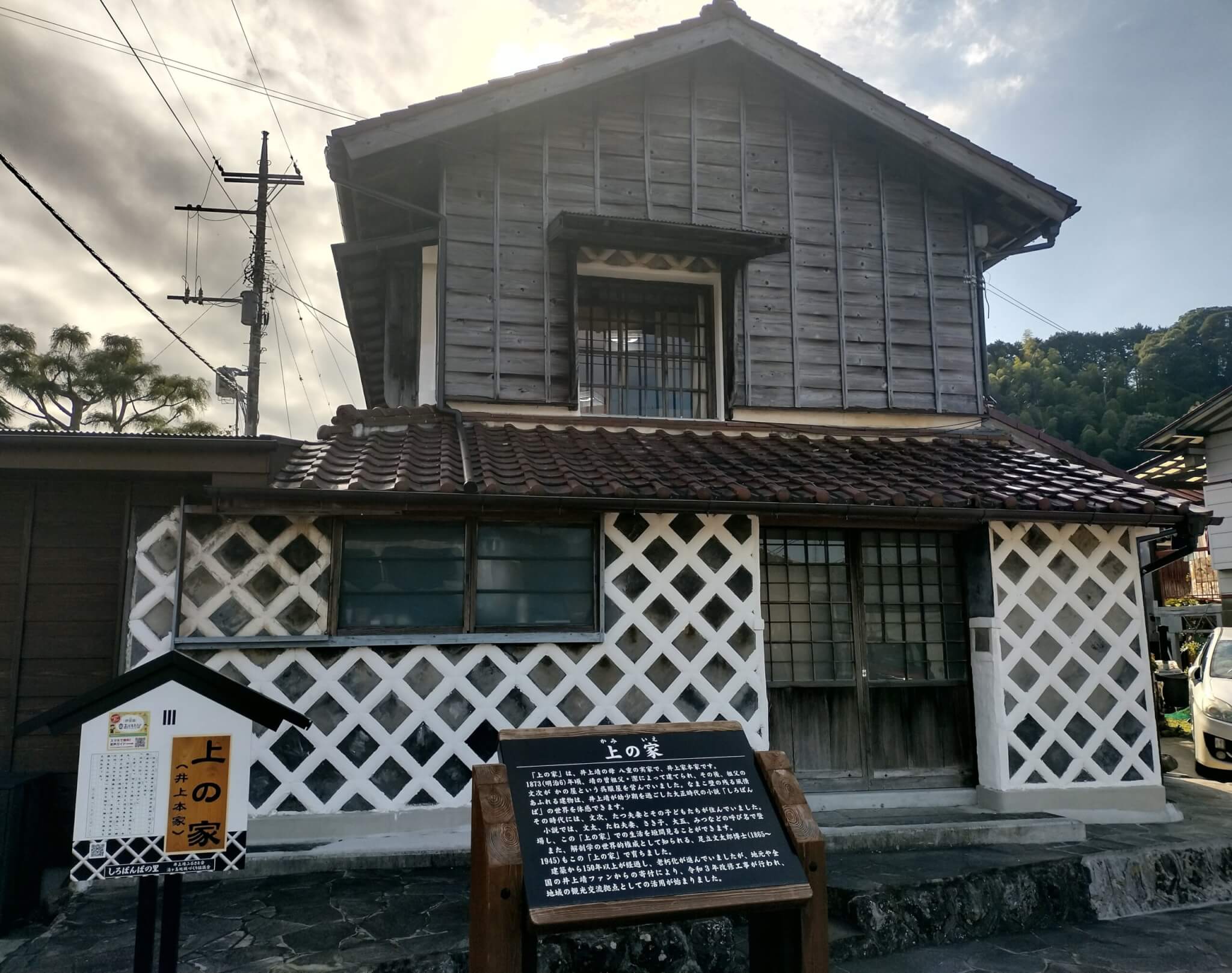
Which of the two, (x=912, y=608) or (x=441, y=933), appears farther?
(x=912, y=608)

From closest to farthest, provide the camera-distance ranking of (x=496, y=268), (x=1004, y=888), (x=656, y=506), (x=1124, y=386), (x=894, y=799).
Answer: (x=1004, y=888) → (x=656, y=506) → (x=894, y=799) → (x=496, y=268) → (x=1124, y=386)

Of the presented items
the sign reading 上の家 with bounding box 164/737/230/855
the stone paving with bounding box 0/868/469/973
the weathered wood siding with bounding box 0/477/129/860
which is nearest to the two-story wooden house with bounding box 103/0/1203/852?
the weathered wood siding with bounding box 0/477/129/860

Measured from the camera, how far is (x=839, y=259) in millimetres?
9445

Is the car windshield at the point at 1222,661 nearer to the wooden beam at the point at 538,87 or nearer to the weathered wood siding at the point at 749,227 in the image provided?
the weathered wood siding at the point at 749,227

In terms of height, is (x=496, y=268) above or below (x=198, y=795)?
above

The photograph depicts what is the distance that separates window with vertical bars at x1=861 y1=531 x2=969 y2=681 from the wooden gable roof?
4.28 meters

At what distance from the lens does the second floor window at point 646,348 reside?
9.07 meters

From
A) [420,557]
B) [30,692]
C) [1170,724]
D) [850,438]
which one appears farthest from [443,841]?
[1170,724]

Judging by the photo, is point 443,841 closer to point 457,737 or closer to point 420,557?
point 457,737

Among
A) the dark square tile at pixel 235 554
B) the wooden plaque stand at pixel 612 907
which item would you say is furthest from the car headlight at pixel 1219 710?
the dark square tile at pixel 235 554

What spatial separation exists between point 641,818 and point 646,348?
6.29 m

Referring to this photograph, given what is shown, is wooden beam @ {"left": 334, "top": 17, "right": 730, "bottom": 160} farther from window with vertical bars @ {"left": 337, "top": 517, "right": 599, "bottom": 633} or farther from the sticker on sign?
the sticker on sign

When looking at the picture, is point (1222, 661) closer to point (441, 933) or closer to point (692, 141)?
point (692, 141)

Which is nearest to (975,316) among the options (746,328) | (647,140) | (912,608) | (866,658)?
(746,328)
